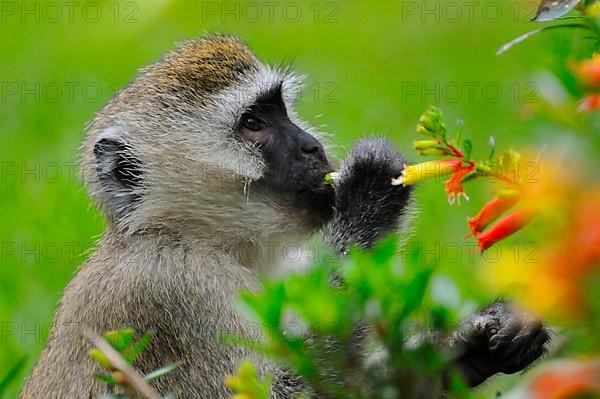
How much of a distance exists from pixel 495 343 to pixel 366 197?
44.9 inches

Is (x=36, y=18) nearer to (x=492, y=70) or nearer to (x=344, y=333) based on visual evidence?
(x=492, y=70)

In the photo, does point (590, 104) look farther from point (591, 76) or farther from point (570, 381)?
point (570, 381)

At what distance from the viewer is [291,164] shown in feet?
13.0

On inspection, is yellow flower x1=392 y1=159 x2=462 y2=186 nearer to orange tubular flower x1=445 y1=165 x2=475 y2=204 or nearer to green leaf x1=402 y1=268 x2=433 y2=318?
orange tubular flower x1=445 y1=165 x2=475 y2=204

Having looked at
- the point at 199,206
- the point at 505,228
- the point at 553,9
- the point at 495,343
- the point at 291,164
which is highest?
the point at 553,9

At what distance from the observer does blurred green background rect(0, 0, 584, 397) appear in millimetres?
6133

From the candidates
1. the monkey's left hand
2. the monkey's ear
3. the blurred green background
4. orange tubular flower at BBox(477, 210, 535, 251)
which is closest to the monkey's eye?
the monkey's ear

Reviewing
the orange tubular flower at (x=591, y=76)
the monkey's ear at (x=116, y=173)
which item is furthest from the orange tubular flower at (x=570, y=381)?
the monkey's ear at (x=116, y=173)

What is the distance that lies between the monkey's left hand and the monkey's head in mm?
1100

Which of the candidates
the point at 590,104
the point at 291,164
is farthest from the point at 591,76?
the point at 291,164

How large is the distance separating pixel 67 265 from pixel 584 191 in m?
5.25

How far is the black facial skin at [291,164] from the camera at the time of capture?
3883mm

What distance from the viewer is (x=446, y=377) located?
2627mm

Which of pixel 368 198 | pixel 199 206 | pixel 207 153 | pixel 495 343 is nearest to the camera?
pixel 495 343
